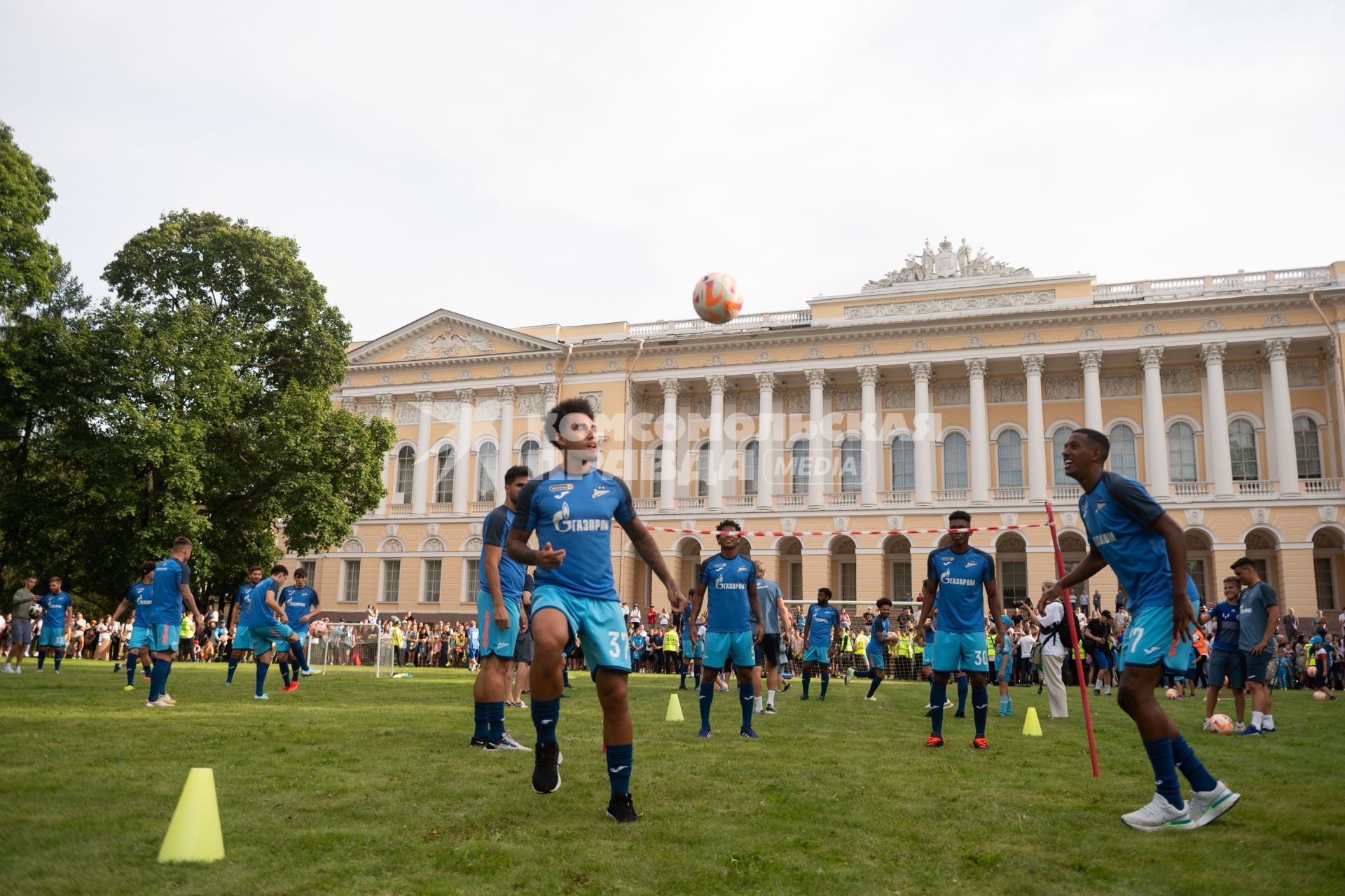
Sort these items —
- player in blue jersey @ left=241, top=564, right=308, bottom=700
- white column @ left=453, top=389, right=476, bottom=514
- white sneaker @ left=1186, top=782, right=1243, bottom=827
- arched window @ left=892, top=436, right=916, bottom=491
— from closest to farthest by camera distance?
white sneaker @ left=1186, top=782, right=1243, bottom=827, player in blue jersey @ left=241, top=564, right=308, bottom=700, arched window @ left=892, top=436, right=916, bottom=491, white column @ left=453, top=389, right=476, bottom=514

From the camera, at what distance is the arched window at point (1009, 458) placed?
45.2 m

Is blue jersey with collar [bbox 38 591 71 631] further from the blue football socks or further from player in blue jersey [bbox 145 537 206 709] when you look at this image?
the blue football socks

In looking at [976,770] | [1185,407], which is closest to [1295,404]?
[1185,407]

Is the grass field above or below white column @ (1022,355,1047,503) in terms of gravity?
below

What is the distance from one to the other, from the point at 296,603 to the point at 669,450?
109ft

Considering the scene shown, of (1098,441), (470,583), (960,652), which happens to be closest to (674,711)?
(960,652)

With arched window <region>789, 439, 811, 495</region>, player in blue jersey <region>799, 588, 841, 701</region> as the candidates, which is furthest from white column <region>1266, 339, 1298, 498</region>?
player in blue jersey <region>799, 588, 841, 701</region>

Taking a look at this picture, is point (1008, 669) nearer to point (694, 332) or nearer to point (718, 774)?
point (718, 774)

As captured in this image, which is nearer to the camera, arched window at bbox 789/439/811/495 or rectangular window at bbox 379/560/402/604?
arched window at bbox 789/439/811/495

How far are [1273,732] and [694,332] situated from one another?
39.1 m

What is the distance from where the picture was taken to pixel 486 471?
169ft

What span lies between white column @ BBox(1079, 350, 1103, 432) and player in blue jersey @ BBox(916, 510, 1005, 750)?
119 ft

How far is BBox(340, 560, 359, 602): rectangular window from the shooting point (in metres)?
51.0

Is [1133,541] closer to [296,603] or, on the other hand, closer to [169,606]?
[169,606]
